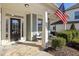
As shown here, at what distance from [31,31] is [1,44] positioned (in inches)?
185

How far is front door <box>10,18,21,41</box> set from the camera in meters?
13.1

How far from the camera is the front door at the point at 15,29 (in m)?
13.1

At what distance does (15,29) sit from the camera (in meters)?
13.8

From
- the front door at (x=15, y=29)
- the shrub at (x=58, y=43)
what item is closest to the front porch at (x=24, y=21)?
the front door at (x=15, y=29)

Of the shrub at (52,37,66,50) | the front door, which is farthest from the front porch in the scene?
the shrub at (52,37,66,50)

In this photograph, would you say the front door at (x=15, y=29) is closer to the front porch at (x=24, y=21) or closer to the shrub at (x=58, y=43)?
the front porch at (x=24, y=21)

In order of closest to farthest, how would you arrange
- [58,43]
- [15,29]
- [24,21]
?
[58,43]
[15,29]
[24,21]

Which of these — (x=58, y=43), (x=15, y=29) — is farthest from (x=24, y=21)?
(x=58, y=43)

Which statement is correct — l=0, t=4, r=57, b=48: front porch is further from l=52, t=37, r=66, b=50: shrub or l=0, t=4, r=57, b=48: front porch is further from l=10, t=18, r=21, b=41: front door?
l=52, t=37, r=66, b=50: shrub

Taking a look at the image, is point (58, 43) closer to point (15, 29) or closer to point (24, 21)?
point (15, 29)

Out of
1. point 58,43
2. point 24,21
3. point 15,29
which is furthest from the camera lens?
point 24,21

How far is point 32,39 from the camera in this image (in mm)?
15352

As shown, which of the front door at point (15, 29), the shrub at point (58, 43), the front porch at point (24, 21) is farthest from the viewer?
the front door at point (15, 29)

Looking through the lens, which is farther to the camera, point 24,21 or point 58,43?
point 24,21
